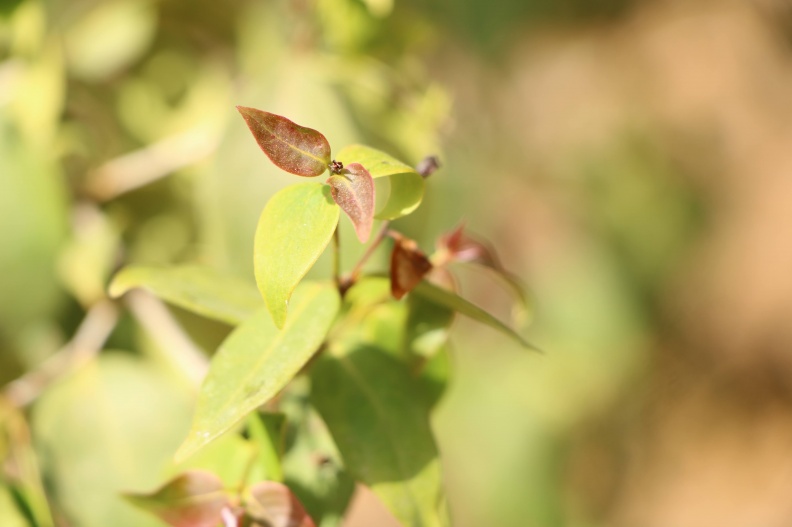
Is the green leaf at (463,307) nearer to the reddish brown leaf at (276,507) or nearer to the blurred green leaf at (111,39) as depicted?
the reddish brown leaf at (276,507)

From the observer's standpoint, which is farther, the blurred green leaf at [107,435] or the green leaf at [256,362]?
the blurred green leaf at [107,435]

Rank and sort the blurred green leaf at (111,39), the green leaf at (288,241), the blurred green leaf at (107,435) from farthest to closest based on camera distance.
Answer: the blurred green leaf at (111,39), the blurred green leaf at (107,435), the green leaf at (288,241)

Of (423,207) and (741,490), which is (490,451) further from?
(423,207)

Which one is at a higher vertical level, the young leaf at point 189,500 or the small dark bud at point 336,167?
the small dark bud at point 336,167

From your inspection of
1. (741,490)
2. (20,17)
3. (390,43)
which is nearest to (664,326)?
(741,490)

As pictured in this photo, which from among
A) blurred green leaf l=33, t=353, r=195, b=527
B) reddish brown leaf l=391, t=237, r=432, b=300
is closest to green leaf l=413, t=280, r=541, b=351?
reddish brown leaf l=391, t=237, r=432, b=300

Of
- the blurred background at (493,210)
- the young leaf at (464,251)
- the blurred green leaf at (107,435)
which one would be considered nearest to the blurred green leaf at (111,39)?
the blurred background at (493,210)
